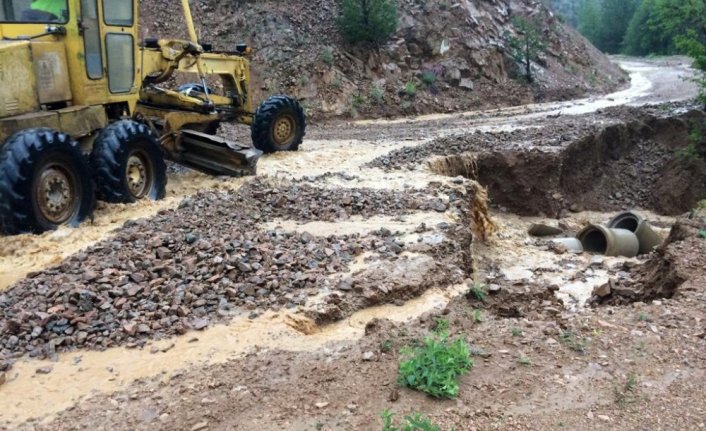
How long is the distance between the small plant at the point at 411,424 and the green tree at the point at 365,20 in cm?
1975

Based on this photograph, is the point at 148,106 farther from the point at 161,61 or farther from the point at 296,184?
the point at 296,184

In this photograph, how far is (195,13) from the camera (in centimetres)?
2175

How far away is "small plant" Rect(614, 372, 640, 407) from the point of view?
3891mm

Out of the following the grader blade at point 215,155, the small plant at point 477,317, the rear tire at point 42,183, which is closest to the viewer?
the small plant at point 477,317

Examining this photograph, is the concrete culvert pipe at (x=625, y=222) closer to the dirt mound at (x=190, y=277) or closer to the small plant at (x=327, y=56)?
the dirt mound at (x=190, y=277)

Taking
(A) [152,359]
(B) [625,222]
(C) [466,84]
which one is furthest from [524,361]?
(C) [466,84]

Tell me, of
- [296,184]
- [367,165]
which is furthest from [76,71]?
[367,165]

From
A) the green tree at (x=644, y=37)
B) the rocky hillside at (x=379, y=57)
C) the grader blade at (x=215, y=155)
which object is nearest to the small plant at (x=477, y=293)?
the grader blade at (x=215, y=155)

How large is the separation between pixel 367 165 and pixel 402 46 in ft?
43.4

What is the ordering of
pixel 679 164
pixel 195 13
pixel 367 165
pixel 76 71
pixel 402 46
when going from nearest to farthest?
pixel 76 71, pixel 367 165, pixel 679 164, pixel 195 13, pixel 402 46

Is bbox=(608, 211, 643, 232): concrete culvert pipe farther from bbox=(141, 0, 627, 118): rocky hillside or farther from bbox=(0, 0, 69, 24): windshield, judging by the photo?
bbox=(0, 0, 69, 24): windshield

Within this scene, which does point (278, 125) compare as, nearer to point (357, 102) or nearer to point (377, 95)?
point (357, 102)

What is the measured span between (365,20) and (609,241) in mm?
13588

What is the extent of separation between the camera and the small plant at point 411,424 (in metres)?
3.42
